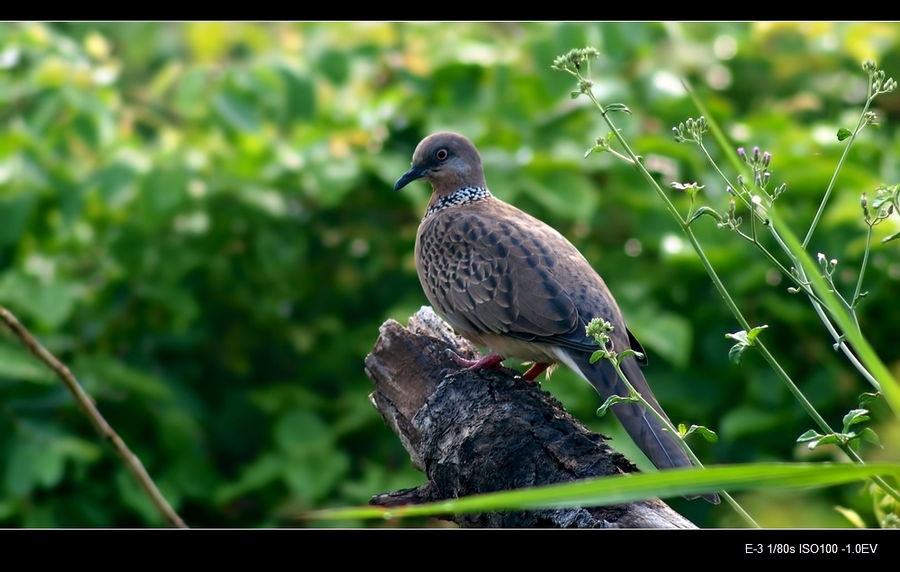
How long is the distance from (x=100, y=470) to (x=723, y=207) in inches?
145

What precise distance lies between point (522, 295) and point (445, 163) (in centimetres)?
102

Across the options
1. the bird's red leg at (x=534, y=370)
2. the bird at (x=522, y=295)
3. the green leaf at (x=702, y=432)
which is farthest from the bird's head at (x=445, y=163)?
the green leaf at (x=702, y=432)

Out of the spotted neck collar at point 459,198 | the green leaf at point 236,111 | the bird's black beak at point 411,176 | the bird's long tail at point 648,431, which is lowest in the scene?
the bird's long tail at point 648,431

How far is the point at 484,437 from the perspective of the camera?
9.08 ft

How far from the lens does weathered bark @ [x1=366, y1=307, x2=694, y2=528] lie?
8.21ft

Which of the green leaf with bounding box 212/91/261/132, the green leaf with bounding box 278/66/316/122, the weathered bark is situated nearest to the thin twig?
the weathered bark

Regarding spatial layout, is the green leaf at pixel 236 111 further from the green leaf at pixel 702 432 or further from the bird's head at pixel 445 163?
the green leaf at pixel 702 432

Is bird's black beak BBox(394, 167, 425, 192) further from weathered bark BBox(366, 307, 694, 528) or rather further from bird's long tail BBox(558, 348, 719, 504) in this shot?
bird's long tail BBox(558, 348, 719, 504)

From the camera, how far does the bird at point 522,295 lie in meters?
3.34

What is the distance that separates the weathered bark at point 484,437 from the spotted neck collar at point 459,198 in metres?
1.13

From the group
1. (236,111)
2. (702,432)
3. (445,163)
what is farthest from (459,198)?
(702,432)

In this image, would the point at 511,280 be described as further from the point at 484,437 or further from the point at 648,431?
the point at 484,437

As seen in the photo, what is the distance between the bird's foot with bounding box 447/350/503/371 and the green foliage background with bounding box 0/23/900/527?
60.3 inches
